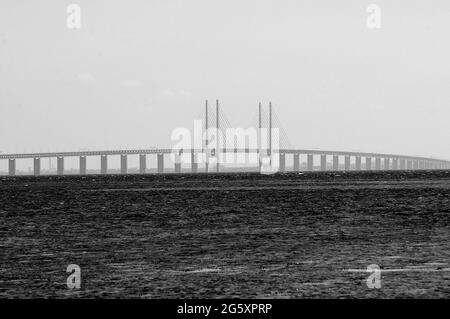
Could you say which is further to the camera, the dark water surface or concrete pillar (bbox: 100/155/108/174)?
concrete pillar (bbox: 100/155/108/174)

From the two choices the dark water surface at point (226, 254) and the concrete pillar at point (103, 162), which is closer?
the dark water surface at point (226, 254)

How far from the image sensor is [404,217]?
42.0 m

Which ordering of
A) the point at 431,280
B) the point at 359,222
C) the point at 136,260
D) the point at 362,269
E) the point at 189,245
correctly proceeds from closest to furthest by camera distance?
the point at 431,280 → the point at 362,269 → the point at 136,260 → the point at 189,245 → the point at 359,222

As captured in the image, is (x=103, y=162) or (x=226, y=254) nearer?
(x=226, y=254)

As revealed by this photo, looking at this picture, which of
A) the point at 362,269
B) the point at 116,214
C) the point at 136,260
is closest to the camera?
the point at 362,269

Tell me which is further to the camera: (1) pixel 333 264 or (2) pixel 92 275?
(1) pixel 333 264

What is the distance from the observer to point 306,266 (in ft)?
69.7

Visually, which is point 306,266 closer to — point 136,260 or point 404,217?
point 136,260

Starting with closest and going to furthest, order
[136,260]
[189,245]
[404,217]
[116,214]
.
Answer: [136,260]
[189,245]
[404,217]
[116,214]
